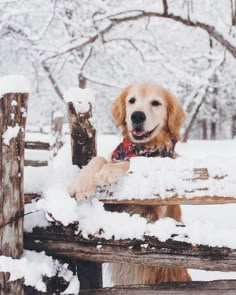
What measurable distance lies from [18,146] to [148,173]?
70cm

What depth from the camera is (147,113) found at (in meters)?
3.82

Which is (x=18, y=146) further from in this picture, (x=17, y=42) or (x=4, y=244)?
(x=17, y=42)

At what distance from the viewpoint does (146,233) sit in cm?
234

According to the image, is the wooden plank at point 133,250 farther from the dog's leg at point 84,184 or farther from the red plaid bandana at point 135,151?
the red plaid bandana at point 135,151

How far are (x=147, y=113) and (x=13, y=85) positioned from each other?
180 cm

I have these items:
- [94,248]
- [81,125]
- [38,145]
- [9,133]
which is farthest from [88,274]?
[38,145]

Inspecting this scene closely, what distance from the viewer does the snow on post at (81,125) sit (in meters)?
2.65

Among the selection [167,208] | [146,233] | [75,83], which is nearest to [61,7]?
[75,83]

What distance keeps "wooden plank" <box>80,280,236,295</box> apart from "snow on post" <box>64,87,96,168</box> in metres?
0.82

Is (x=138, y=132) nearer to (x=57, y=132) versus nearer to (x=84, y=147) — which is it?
(x=84, y=147)

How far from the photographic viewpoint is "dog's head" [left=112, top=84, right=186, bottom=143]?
379 cm

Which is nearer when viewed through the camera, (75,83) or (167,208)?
(167,208)

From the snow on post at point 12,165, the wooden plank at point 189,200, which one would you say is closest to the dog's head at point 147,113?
the wooden plank at point 189,200

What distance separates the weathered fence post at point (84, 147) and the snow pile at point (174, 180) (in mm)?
413
